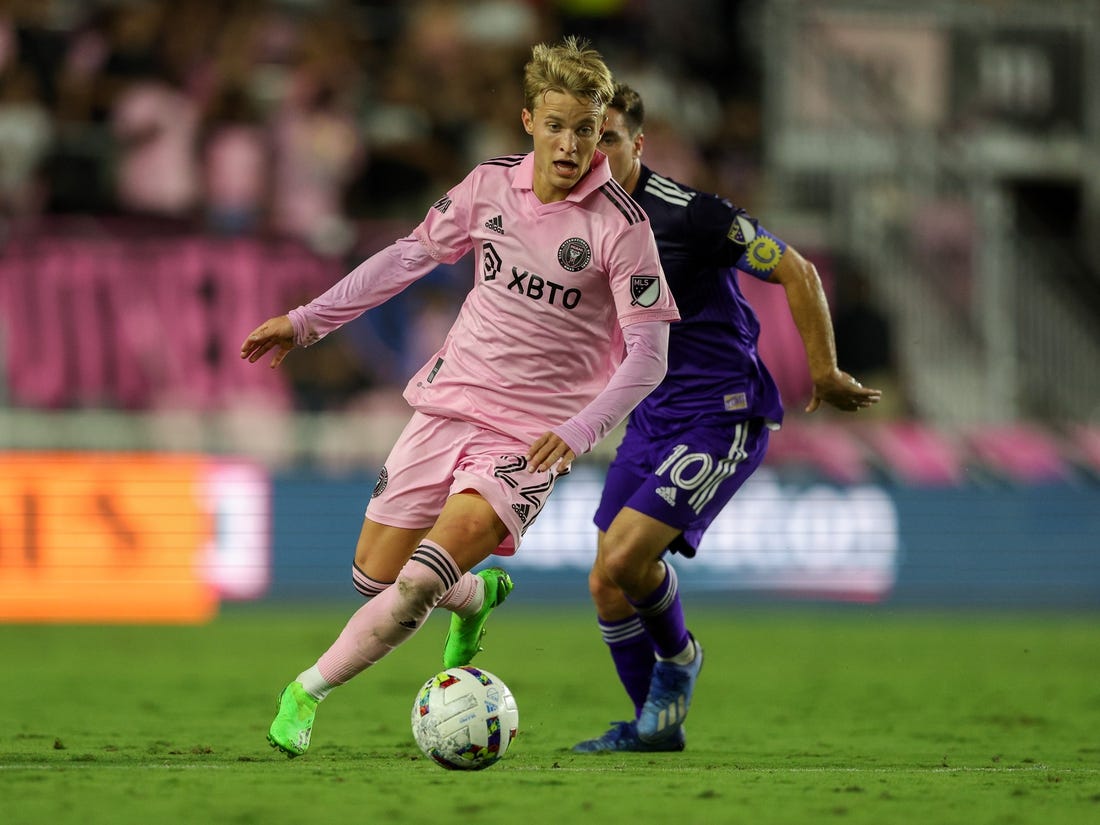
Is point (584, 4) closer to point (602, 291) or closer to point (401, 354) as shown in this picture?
point (401, 354)

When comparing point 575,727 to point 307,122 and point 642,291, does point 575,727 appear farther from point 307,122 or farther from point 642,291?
point 307,122

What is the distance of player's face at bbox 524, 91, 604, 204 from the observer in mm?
6051

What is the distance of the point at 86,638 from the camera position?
1232cm

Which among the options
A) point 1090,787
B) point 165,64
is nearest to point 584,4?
point 165,64

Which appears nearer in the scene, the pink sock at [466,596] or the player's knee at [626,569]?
the pink sock at [466,596]

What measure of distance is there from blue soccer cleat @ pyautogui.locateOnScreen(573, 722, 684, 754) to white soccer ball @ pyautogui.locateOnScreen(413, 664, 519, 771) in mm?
1103

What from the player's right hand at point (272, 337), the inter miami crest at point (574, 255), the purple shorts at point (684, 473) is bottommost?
the purple shorts at point (684, 473)

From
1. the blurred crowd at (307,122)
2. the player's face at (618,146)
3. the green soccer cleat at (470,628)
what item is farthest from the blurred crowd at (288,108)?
the green soccer cleat at (470,628)

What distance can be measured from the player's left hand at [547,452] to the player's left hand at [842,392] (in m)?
1.41

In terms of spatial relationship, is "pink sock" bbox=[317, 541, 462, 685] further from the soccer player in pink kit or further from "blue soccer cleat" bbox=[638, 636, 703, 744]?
"blue soccer cleat" bbox=[638, 636, 703, 744]

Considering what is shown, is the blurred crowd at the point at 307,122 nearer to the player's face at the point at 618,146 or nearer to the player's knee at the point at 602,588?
the player's knee at the point at 602,588

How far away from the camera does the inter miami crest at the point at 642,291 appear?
240 inches

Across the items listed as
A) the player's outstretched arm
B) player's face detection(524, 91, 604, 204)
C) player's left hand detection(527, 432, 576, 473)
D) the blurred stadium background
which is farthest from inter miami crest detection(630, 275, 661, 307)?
the blurred stadium background

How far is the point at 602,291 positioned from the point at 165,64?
952 cm
